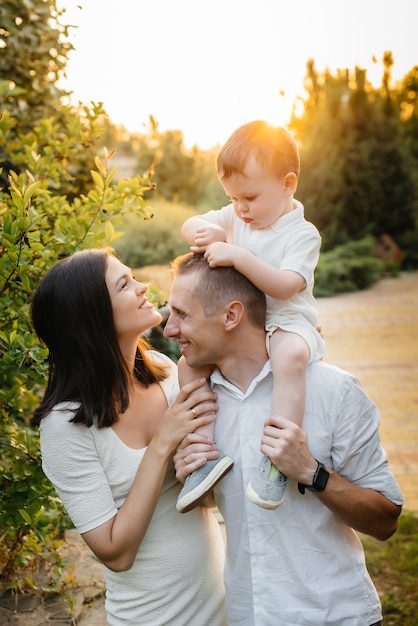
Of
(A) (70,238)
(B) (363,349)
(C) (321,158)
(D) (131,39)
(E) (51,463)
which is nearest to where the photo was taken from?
(E) (51,463)

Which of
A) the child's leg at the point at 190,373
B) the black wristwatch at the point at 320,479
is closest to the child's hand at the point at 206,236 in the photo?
the child's leg at the point at 190,373

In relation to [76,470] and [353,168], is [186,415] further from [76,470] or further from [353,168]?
[353,168]

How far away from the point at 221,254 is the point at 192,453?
1.90ft

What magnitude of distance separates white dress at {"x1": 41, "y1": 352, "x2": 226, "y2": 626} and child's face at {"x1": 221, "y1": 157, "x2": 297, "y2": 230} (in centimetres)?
81

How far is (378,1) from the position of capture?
8242mm

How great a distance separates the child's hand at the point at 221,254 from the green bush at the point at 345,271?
12.0 metres

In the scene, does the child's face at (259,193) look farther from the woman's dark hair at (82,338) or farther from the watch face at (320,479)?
the watch face at (320,479)

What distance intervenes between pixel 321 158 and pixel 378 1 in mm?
8777

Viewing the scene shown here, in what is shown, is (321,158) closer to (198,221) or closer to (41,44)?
(41,44)

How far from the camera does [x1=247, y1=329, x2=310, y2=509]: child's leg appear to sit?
181 centimetres

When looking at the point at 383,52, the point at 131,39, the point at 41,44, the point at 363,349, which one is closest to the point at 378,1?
the point at 131,39

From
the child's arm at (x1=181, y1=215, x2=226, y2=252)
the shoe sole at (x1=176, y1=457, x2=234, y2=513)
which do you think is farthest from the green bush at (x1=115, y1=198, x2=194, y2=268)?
the shoe sole at (x1=176, y1=457, x2=234, y2=513)

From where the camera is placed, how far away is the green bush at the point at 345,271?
14.4m

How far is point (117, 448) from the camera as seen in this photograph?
1919 millimetres
